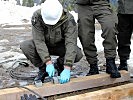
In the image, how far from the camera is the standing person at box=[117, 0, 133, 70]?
4.31m

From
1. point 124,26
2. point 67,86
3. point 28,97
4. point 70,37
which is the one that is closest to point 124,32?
point 124,26

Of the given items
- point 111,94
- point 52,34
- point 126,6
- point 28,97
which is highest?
point 126,6

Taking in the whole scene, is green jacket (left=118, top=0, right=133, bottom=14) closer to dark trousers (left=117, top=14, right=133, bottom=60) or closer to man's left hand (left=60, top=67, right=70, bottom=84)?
dark trousers (left=117, top=14, right=133, bottom=60)

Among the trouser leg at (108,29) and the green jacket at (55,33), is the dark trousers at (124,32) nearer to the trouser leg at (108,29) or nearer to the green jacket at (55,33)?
the trouser leg at (108,29)

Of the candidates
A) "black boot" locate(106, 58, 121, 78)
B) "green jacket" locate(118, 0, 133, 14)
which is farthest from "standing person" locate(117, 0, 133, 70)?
"black boot" locate(106, 58, 121, 78)

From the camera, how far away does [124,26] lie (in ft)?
14.8

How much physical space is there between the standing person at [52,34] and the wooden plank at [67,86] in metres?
0.10

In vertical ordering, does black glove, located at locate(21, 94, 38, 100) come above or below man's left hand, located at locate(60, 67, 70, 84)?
below

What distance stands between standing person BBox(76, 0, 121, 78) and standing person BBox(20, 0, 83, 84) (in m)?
0.26

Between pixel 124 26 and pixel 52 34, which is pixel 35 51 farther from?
pixel 124 26

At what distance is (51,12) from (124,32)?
1317 millimetres

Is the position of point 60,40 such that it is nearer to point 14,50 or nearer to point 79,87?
point 79,87

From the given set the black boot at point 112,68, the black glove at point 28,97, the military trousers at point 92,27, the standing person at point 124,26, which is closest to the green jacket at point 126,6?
the standing person at point 124,26

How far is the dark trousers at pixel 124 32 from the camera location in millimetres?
4496
